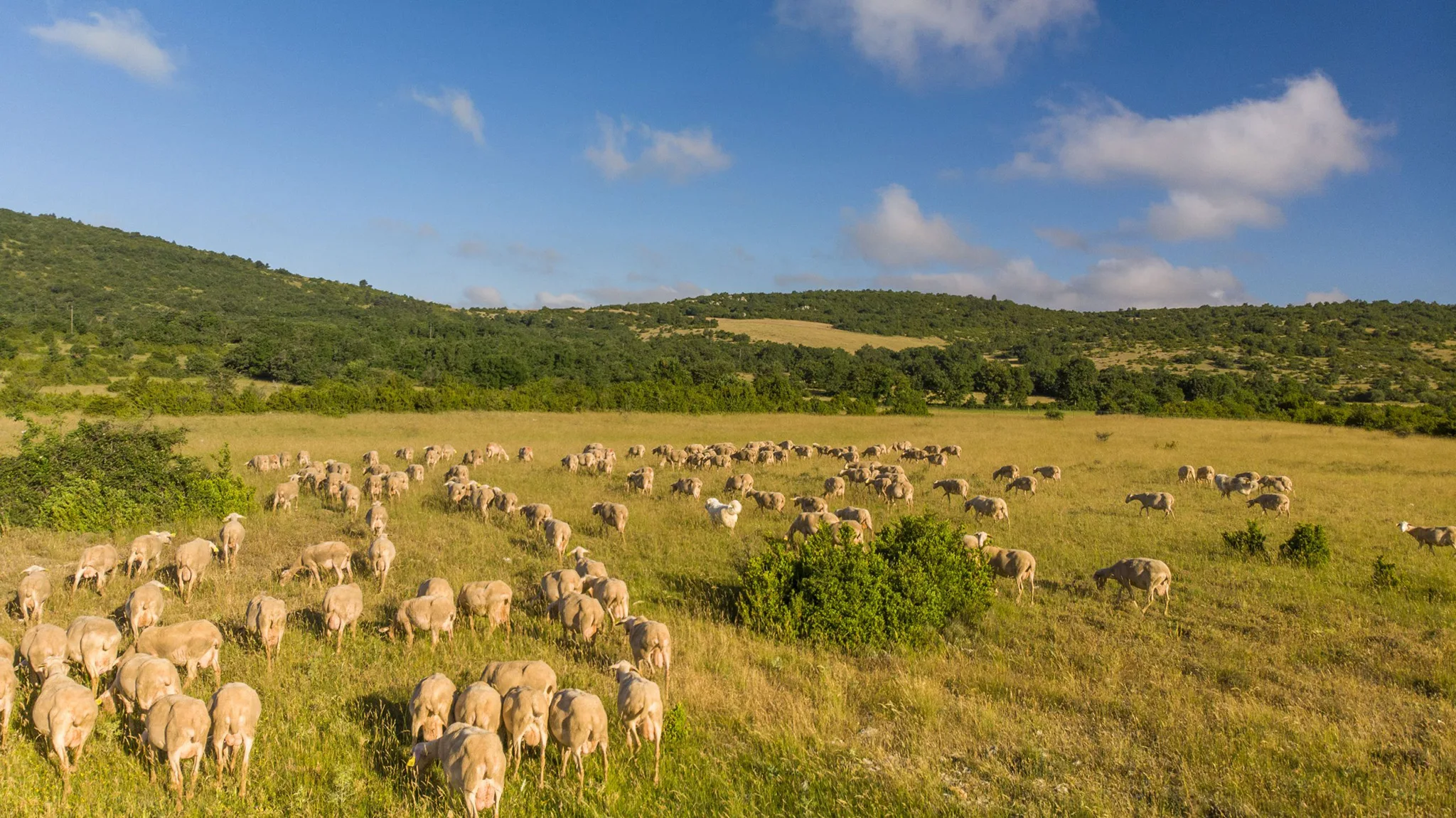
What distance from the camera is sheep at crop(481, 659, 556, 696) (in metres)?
6.56

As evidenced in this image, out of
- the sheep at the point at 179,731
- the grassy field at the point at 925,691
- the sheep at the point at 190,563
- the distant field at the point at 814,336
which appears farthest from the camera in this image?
the distant field at the point at 814,336

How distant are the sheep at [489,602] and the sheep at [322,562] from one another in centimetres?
314

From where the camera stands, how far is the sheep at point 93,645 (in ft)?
23.5

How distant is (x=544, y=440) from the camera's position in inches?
1407

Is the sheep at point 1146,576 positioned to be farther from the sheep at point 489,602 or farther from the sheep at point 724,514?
the sheep at point 489,602

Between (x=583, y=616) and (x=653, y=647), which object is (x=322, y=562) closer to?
(x=583, y=616)

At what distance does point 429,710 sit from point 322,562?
6.77 meters

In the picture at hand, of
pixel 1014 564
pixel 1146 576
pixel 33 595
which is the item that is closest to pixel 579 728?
pixel 1014 564

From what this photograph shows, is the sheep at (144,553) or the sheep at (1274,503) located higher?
the sheep at (1274,503)

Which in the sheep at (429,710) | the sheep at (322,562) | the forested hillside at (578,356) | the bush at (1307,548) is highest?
the forested hillside at (578,356)

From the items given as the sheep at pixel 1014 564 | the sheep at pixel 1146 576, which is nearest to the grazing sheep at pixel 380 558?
the sheep at pixel 1014 564

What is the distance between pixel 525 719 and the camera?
5.71 metres

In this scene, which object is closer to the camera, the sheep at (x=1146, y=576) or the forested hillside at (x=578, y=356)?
the sheep at (x=1146, y=576)

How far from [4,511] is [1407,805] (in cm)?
2198
